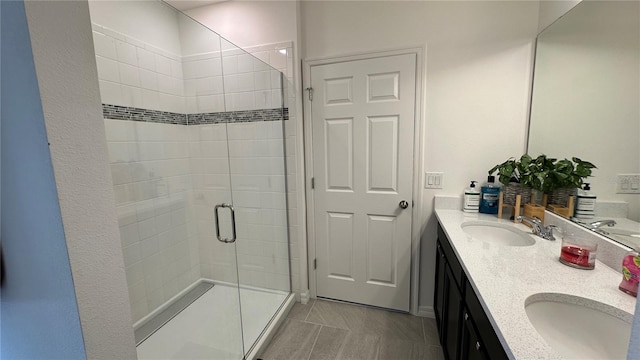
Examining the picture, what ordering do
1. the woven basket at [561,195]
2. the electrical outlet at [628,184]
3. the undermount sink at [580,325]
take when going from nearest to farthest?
the undermount sink at [580,325] → the electrical outlet at [628,184] → the woven basket at [561,195]

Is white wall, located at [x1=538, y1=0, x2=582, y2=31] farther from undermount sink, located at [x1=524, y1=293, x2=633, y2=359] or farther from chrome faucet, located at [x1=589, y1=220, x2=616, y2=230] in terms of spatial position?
undermount sink, located at [x1=524, y1=293, x2=633, y2=359]

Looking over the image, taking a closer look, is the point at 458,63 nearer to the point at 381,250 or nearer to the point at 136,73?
the point at 381,250

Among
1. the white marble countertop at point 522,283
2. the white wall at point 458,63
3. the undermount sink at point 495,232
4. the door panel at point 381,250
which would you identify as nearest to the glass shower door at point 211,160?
the white wall at point 458,63

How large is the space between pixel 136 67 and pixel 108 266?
1.72 metres

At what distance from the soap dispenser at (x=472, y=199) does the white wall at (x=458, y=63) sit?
8 centimetres

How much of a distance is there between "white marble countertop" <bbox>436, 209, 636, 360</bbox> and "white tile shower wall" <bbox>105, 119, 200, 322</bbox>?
6.68 ft

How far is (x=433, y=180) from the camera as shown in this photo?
2004mm

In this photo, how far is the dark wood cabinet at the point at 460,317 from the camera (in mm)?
880

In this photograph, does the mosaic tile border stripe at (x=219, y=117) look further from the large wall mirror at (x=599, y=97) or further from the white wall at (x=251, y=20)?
the large wall mirror at (x=599, y=97)

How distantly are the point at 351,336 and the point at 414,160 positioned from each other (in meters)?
1.41

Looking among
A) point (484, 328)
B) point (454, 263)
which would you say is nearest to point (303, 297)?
point (454, 263)

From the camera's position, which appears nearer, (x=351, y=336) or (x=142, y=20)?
(x=142, y=20)

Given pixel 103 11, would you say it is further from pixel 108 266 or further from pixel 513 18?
pixel 513 18

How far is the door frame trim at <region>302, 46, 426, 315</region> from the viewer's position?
192 centimetres
